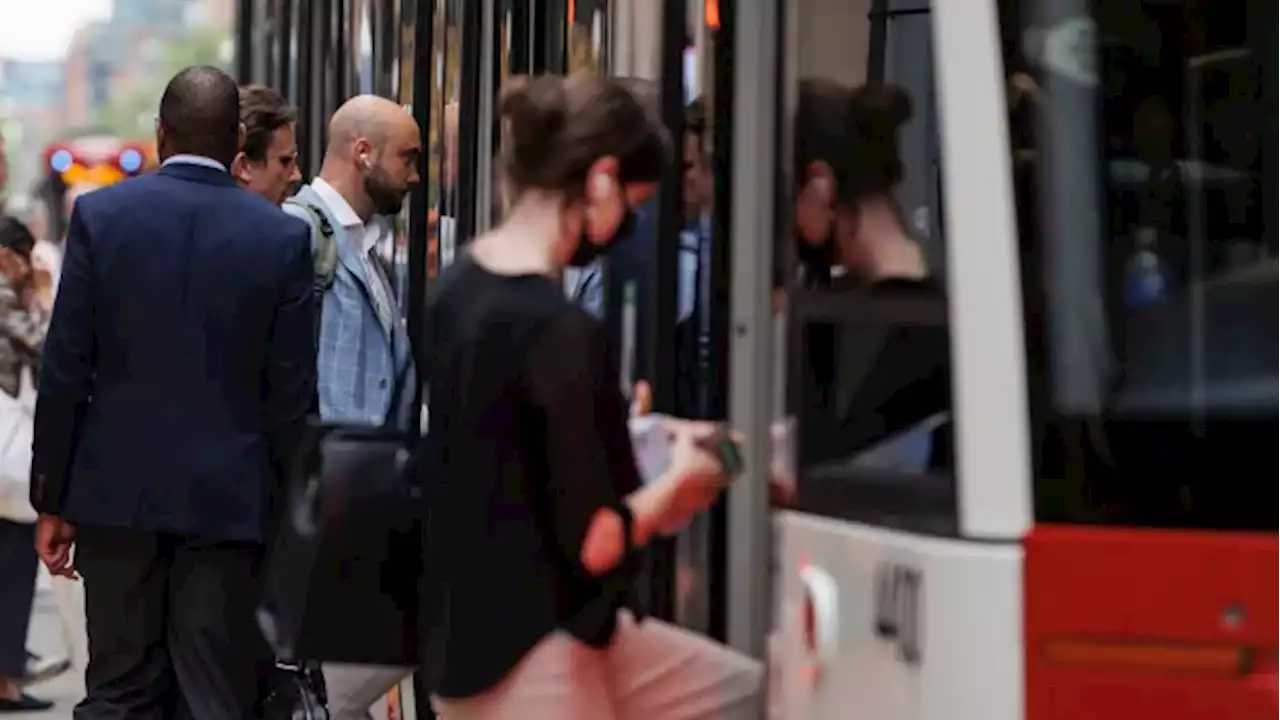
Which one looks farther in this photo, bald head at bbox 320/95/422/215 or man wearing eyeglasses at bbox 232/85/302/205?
man wearing eyeglasses at bbox 232/85/302/205

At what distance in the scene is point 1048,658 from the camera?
135 inches

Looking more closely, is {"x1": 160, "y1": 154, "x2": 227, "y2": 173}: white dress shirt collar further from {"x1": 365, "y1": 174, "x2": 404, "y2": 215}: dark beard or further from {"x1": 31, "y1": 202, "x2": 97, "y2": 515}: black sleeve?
{"x1": 365, "y1": 174, "x2": 404, "y2": 215}: dark beard

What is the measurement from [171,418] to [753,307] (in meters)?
2.10

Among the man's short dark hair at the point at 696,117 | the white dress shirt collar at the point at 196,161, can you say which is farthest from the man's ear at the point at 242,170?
the man's short dark hair at the point at 696,117

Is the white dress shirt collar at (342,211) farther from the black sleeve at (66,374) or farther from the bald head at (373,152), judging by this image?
the black sleeve at (66,374)

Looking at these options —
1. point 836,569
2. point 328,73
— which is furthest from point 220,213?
point 328,73

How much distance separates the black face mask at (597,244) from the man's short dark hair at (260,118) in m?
3.10

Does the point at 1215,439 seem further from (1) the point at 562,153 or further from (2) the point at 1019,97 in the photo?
(1) the point at 562,153

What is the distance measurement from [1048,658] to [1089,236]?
540 mm

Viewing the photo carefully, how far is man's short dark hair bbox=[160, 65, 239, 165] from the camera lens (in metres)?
6.20

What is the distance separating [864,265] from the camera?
3904 millimetres

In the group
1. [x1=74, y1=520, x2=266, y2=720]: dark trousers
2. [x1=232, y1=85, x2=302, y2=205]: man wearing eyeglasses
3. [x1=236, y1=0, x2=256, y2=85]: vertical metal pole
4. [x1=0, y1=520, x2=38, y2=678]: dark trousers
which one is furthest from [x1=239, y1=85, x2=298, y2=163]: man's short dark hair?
[x1=236, y1=0, x2=256, y2=85]: vertical metal pole

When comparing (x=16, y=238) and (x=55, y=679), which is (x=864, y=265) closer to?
(x=16, y=238)

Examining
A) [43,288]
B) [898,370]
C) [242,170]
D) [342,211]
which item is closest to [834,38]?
[898,370]
